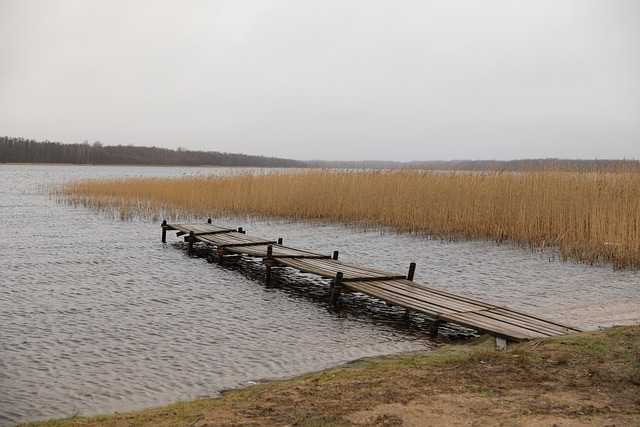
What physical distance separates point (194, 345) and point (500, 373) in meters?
4.05

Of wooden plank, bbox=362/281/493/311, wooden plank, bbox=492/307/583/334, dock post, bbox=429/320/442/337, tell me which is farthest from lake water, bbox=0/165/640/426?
wooden plank, bbox=492/307/583/334

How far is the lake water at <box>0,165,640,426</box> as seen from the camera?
253 inches

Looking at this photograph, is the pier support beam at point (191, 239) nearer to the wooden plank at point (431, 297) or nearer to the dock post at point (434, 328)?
the wooden plank at point (431, 297)

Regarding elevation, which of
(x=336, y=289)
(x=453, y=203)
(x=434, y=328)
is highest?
(x=453, y=203)

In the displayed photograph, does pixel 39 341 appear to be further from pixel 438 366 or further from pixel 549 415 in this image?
pixel 549 415

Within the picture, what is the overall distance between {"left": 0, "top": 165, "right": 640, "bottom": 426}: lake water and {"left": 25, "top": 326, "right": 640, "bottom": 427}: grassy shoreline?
946 millimetres

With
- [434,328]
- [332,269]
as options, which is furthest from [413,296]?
[332,269]

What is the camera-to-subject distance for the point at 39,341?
25.7ft

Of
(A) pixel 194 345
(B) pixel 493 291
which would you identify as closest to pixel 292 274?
(B) pixel 493 291

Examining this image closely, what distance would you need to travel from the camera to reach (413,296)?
9234 millimetres

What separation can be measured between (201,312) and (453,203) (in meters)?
10.9

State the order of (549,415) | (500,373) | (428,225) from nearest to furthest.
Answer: (549,415), (500,373), (428,225)

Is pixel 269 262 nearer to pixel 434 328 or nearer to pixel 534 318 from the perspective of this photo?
pixel 434 328

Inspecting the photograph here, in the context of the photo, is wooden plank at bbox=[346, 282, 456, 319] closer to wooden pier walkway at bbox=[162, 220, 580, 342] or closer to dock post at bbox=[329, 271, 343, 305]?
wooden pier walkway at bbox=[162, 220, 580, 342]
